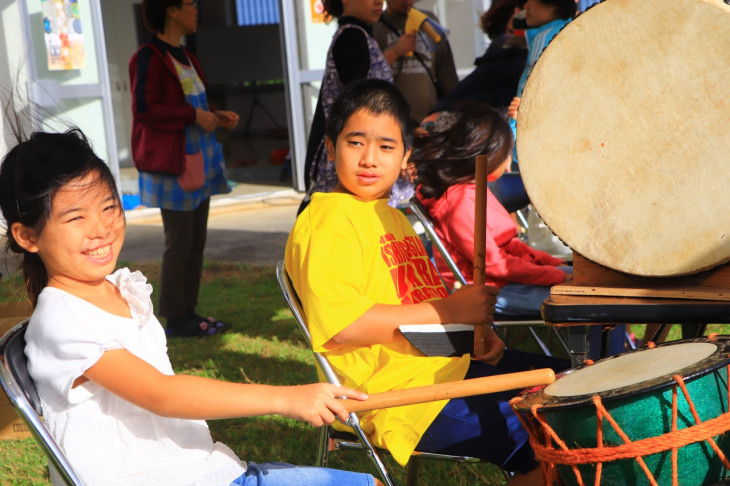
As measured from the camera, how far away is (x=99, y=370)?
137 centimetres

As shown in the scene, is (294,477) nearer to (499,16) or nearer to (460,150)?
(460,150)

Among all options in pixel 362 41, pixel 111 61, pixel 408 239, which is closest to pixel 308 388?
pixel 408 239

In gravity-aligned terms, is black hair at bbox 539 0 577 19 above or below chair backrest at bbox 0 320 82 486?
above

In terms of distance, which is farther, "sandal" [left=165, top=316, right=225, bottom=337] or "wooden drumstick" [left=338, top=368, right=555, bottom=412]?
"sandal" [left=165, top=316, right=225, bottom=337]

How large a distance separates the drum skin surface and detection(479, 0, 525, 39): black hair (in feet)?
12.5

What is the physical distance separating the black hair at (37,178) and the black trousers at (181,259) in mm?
2469

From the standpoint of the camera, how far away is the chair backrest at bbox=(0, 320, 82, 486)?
1.32m

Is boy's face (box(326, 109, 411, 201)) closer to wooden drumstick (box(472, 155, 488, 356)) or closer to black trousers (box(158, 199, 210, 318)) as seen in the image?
wooden drumstick (box(472, 155, 488, 356))

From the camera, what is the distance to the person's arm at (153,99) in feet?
12.5

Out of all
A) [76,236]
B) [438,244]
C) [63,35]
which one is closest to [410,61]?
[438,244]

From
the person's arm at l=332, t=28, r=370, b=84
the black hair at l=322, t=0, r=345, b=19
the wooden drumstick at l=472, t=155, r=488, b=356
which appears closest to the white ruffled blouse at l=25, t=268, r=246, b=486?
the wooden drumstick at l=472, t=155, r=488, b=356

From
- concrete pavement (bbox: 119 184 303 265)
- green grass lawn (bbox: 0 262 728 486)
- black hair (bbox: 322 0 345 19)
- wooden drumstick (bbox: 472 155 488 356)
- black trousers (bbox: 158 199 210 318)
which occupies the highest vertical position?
black hair (bbox: 322 0 345 19)

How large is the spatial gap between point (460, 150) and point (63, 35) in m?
5.48

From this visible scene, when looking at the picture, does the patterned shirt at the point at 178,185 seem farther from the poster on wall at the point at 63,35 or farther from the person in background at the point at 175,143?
the poster on wall at the point at 63,35
